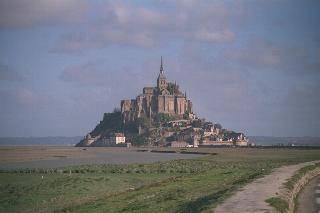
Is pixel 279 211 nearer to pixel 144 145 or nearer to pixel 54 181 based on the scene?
pixel 54 181

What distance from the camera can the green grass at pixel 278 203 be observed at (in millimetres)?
17159

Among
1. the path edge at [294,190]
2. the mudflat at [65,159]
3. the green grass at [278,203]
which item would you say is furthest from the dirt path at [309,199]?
the mudflat at [65,159]

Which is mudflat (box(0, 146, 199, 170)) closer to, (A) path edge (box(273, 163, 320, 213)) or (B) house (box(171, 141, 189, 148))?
(A) path edge (box(273, 163, 320, 213))

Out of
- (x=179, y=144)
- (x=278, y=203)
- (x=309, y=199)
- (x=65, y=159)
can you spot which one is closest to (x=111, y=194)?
(x=309, y=199)

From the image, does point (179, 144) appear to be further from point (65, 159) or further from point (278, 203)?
point (278, 203)

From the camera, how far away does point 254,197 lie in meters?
20.3

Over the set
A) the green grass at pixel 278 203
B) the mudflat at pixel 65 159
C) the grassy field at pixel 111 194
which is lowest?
the grassy field at pixel 111 194

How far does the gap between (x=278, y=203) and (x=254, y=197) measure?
7.16 ft

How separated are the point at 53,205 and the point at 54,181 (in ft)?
41.4

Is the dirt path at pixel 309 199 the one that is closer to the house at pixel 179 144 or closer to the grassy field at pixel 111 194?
the grassy field at pixel 111 194

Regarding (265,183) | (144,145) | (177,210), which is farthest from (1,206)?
(144,145)

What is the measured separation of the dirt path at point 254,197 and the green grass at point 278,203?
0.22 m

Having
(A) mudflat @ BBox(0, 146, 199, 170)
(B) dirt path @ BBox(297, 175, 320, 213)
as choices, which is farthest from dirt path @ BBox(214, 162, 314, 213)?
(A) mudflat @ BBox(0, 146, 199, 170)

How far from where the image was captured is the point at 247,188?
2383 centimetres
